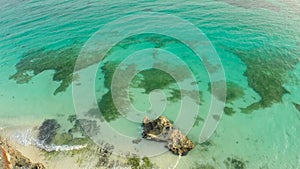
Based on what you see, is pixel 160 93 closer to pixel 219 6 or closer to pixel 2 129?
pixel 2 129

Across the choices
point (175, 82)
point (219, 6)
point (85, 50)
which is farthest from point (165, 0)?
point (175, 82)

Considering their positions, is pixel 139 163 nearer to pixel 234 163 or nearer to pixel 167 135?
pixel 167 135

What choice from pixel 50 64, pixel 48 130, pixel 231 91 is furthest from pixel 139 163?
pixel 50 64

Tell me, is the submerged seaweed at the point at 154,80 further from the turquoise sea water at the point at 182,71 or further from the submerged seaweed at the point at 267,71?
the submerged seaweed at the point at 267,71

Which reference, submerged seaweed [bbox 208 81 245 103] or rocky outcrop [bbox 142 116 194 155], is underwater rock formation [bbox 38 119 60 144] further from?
submerged seaweed [bbox 208 81 245 103]

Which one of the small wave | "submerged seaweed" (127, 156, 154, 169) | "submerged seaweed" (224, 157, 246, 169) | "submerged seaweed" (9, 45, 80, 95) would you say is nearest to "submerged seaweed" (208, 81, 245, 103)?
"submerged seaweed" (224, 157, 246, 169)
